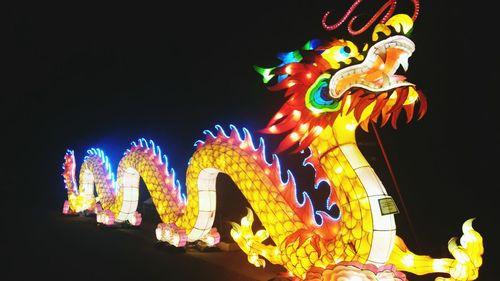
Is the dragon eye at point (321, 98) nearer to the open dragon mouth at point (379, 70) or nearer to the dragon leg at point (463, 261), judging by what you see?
the open dragon mouth at point (379, 70)

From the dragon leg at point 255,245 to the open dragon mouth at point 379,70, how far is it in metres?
2.26

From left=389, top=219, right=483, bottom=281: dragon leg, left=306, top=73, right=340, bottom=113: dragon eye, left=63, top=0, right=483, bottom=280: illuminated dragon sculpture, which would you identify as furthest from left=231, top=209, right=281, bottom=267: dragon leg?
left=306, top=73, right=340, bottom=113: dragon eye

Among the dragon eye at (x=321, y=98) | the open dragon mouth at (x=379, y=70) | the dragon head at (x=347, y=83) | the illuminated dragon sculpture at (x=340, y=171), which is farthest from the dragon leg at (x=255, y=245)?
the open dragon mouth at (x=379, y=70)

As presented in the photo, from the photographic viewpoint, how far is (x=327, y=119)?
5.05 meters

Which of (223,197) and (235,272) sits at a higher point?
(223,197)

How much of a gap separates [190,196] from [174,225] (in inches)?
33.9

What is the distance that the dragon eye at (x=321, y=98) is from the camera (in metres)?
5.00

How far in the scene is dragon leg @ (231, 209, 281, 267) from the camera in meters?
5.90

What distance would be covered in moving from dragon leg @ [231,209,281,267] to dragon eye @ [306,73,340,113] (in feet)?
6.44

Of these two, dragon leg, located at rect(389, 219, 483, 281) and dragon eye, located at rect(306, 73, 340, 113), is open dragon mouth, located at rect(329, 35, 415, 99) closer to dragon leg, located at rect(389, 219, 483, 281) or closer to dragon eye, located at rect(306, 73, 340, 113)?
dragon eye, located at rect(306, 73, 340, 113)

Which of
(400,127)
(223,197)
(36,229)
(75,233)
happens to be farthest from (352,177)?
(36,229)

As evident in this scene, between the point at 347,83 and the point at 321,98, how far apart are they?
0.34 metres

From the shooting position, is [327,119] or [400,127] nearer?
[327,119]

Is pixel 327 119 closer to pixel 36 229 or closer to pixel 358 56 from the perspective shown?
pixel 358 56
